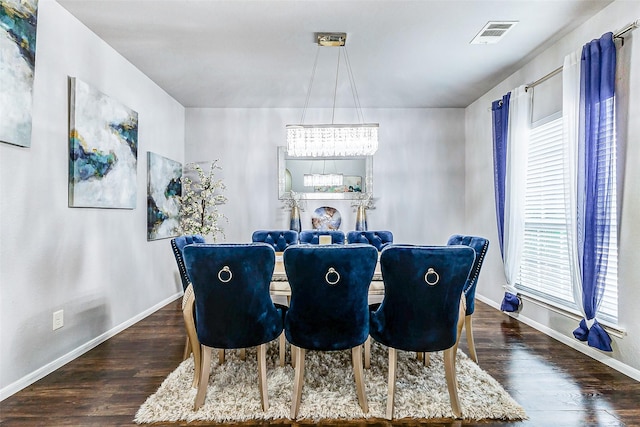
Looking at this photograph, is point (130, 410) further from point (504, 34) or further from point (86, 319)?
point (504, 34)

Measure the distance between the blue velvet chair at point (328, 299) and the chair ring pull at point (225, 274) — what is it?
0.99 feet

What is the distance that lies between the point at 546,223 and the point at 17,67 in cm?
439

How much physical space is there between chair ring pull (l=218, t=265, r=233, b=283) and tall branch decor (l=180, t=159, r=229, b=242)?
103 inches

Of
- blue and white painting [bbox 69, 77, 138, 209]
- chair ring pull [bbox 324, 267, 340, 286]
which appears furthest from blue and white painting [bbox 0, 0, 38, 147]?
chair ring pull [bbox 324, 267, 340, 286]

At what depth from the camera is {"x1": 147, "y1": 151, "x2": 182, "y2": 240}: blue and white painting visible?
388 cm

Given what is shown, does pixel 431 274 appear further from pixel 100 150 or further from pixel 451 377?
pixel 100 150

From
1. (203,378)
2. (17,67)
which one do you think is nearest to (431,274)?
(203,378)

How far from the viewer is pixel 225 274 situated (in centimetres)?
178

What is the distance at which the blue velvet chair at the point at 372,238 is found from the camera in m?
3.51

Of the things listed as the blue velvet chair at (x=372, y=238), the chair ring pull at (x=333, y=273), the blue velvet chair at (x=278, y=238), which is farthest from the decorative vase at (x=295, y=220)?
the chair ring pull at (x=333, y=273)

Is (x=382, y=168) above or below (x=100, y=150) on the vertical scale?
above

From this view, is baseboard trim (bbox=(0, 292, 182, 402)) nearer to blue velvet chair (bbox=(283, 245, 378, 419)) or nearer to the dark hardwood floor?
the dark hardwood floor

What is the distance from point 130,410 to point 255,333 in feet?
2.84

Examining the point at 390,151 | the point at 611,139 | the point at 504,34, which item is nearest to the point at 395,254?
the point at 611,139
